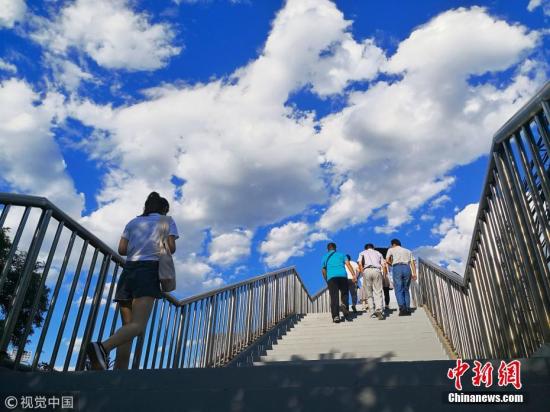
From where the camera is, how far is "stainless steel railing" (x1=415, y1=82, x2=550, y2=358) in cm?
277

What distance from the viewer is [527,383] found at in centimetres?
229

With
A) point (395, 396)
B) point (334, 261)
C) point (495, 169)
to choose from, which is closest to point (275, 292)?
point (334, 261)

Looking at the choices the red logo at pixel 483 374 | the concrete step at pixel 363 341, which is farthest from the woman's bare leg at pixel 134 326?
the concrete step at pixel 363 341

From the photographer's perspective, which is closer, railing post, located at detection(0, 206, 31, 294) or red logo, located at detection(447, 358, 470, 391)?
red logo, located at detection(447, 358, 470, 391)

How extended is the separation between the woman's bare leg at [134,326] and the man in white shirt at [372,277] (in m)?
6.03

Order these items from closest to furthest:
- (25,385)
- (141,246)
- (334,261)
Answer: (25,385)
(141,246)
(334,261)

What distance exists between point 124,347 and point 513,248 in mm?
3020

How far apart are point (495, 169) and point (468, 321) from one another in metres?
2.22

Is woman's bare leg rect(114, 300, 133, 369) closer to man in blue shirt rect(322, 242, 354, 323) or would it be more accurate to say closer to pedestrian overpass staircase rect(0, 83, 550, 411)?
pedestrian overpass staircase rect(0, 83, 550, 411)

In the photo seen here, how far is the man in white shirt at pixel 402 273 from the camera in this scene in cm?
902

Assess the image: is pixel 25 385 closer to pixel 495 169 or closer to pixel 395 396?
pixel 395 396

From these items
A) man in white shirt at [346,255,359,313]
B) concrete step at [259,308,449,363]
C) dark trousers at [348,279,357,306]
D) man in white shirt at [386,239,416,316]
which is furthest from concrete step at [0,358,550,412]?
dark trousers at [348,279,357,306]

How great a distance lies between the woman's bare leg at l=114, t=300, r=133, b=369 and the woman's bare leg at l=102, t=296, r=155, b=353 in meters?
0.15

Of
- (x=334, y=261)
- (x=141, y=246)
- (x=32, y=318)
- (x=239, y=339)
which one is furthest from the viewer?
(x=334, y=261)
